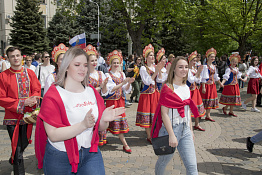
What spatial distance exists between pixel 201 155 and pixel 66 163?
362cm

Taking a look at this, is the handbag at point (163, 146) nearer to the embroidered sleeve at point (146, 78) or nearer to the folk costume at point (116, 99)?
the folk costume at point (116, 99)

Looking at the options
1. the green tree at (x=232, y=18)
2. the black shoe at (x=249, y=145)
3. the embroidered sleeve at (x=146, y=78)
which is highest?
the green tree at (x=232, y=18)

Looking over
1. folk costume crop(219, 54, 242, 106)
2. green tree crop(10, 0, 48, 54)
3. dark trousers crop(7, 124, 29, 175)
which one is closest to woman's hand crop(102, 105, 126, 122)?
dark trousers crop(7, 124, 29, 175)

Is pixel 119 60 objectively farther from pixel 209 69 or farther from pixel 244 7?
pixel 244 7

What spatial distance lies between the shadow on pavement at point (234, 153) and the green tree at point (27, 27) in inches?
1180

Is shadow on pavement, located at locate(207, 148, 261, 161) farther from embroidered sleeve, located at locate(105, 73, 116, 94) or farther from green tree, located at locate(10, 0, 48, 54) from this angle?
green tree, located at locate(10, 0, 48, 54)

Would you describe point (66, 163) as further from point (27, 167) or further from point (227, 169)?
point (227, 169)

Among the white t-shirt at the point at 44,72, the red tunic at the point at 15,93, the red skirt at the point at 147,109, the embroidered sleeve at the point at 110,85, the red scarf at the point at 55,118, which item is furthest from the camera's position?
the white t-shirt at the point at 44,72

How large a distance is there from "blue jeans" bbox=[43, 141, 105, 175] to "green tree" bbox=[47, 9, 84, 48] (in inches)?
1262

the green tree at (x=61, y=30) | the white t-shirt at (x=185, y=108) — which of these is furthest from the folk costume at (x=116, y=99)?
the green tree at (x=61, y=30)

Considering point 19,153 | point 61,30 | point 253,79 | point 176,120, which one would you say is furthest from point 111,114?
point 61,30

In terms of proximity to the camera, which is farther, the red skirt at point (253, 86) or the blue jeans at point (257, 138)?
the red skirt at point (253, 86)

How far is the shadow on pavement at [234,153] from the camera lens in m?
5.29

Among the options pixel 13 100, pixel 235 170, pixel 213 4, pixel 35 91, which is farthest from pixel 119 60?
pixel 213 4
